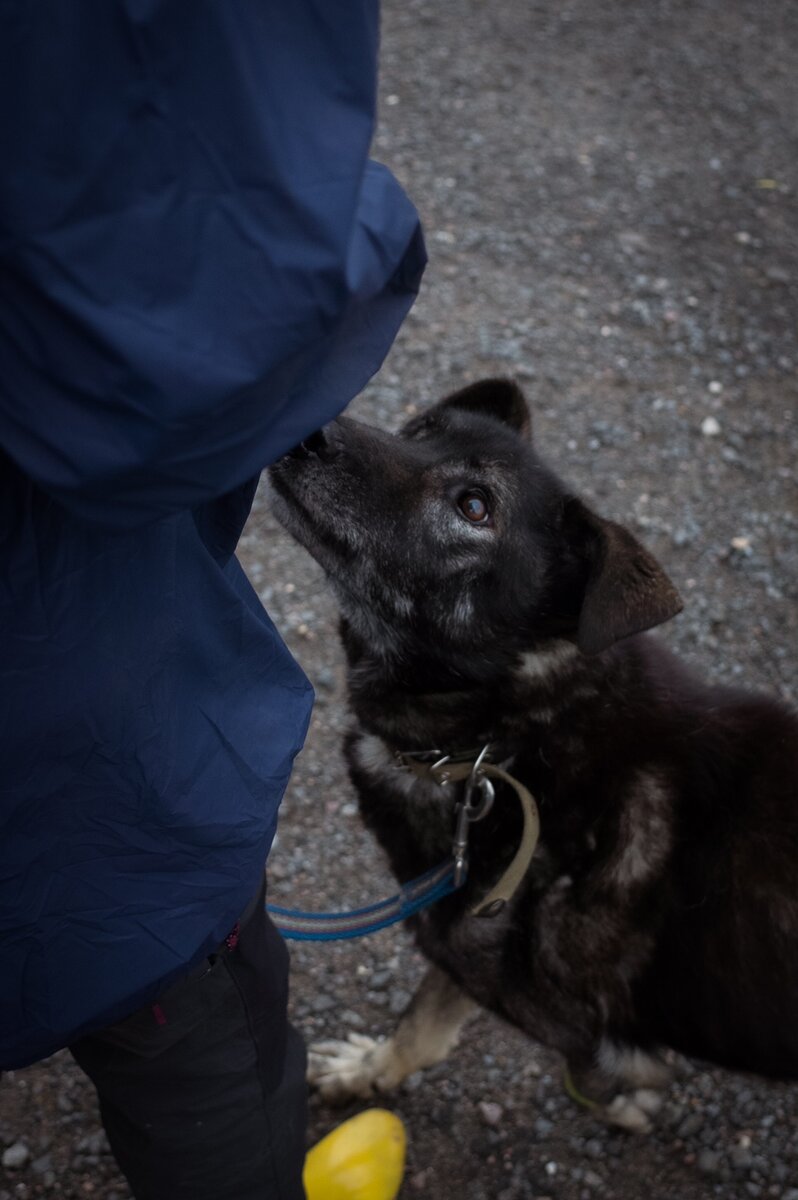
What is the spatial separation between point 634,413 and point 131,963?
383 centimetres

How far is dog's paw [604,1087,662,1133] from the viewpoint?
289 centimetres

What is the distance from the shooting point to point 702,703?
2.50m

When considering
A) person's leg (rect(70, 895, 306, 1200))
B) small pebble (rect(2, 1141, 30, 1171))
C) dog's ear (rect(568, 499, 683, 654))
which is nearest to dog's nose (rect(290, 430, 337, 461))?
dog's ear (rect(568, 499, 683, 654))

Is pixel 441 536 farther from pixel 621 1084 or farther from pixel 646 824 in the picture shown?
pixel 621 1084

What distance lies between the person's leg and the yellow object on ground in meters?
0.64

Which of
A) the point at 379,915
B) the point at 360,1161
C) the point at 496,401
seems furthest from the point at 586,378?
the point at 360,1161

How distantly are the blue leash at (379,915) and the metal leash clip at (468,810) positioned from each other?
0.21ft

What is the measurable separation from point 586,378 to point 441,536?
2.84 m

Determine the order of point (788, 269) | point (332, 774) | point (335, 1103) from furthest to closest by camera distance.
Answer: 1. point (788, 269)
2. point (332, 774)
3. point (335, 1103)

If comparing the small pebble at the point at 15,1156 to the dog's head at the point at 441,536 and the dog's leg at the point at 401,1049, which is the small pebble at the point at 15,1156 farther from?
the dog's head at the point at 441,536

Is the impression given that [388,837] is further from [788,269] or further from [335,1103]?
[788,269]

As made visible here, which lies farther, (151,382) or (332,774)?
(332,774)

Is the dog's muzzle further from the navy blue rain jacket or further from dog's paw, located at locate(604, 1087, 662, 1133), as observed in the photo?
dog's paw, located at locate(604, 1087, 662, 1133)

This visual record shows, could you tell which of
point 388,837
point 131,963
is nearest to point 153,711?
point 131,963
